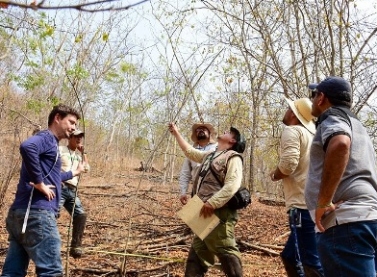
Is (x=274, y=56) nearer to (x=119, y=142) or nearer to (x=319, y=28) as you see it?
(x=319, y=28)

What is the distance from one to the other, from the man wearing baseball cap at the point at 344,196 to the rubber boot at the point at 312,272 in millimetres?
997

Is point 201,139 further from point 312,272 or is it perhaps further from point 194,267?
point 312,272

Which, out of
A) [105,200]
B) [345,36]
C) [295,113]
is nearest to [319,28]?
[345,36]

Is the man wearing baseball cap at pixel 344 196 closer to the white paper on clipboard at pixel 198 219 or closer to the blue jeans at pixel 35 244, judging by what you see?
the white paper on clipboard at pixel 198 219

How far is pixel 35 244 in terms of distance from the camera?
310cm

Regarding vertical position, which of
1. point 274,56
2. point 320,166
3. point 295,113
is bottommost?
point 320,166

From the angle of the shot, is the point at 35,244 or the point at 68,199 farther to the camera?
the point at 68,199

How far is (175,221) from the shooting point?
24.0 feet

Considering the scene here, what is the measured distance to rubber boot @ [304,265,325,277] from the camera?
3264mm

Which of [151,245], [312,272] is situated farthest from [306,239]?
[151,245]

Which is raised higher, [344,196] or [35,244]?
[344,196]

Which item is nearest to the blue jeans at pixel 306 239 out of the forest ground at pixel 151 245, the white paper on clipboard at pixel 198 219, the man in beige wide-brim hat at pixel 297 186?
the man in beige wide-brim hat at pixel 297 186

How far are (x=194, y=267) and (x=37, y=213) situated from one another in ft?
5.08

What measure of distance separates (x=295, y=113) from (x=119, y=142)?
97.1 ft
